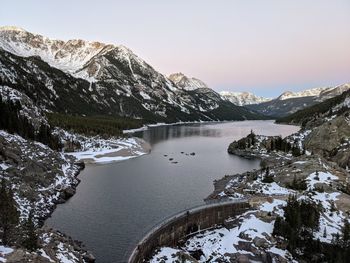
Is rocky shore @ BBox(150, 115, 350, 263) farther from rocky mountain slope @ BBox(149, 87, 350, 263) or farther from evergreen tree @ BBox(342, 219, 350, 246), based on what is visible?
evergreen tree @ BBox(342, 219, 350, 246)

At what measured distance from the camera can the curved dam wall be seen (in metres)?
43.3

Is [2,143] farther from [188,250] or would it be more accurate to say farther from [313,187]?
[313,187]

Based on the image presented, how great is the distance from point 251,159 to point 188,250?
8931cm

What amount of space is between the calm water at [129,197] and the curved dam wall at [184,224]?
203 cm

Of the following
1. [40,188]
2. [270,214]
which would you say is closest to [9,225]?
[40,188]

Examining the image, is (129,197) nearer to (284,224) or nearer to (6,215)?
(284,224)

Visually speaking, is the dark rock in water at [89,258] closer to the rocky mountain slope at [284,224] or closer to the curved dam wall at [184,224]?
the curved dam wall at [184,224]

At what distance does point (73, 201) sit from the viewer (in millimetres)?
69438

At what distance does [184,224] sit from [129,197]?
79.1 feet

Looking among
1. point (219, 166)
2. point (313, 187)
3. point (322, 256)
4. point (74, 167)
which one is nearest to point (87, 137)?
point (74, 167)

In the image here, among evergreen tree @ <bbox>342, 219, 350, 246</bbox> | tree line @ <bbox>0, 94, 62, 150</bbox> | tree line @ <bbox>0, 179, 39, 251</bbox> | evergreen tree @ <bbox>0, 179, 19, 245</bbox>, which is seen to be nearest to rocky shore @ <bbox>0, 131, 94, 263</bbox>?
tree line @ <bbox>0, 179, 39, 251</bbox>

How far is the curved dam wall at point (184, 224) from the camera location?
4331 cm

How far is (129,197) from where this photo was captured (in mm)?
73625

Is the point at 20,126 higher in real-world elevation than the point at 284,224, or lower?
higher
